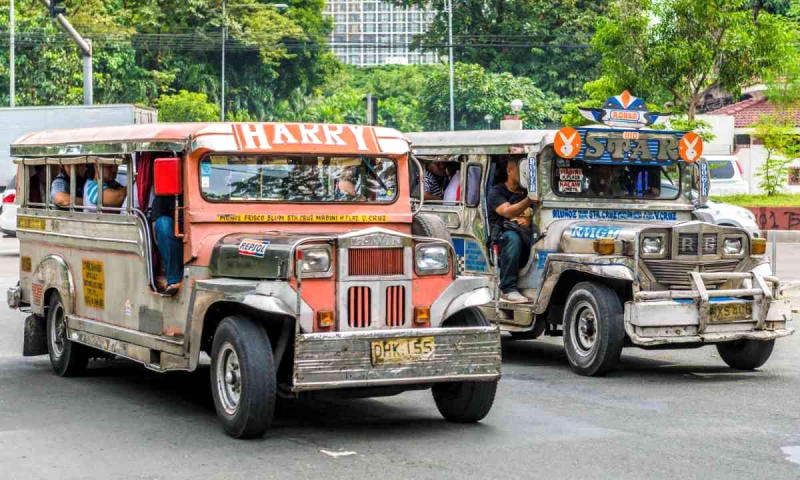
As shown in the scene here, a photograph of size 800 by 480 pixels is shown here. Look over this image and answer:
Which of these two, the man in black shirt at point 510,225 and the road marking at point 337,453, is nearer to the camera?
the road marking at point 337,453

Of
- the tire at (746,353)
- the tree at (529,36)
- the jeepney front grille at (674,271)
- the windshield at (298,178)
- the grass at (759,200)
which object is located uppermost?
the tree at (529,36)

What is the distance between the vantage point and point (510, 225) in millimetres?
12977

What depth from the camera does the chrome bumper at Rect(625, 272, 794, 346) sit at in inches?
455

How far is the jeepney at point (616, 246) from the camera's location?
1170cm

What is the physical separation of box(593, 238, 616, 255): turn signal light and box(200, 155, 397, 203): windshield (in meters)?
2.22

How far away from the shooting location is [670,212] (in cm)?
1355

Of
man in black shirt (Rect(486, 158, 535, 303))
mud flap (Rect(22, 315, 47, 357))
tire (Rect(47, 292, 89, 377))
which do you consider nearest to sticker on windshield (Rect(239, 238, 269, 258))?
tire (Rect(47, 292, 89, 377))

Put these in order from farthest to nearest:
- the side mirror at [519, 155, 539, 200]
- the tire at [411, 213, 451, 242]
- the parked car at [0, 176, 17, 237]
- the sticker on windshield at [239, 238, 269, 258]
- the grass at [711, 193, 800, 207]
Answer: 1. the grass at [711, 193, 800, 207]
2. the parked car at [0, 176, 17, 237]
3. the side mirror at [519, 155, 539, 200]
4. the tire at [411, 213, 451, 242]
5. the sticker on windshield at [239, 238, 269, 258]

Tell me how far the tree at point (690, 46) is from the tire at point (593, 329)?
21.3 m

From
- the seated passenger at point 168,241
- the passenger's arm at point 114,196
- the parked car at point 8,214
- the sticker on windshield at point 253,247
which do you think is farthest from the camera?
the parked car at point 8,214

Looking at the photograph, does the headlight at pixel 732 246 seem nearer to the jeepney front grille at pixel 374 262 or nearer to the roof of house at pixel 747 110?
the jeepney front grille at pixel 374 262

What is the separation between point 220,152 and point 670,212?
5.40 m

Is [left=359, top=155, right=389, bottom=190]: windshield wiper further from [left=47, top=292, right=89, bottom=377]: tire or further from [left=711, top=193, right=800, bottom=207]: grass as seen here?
[left=711, top=193, right=800, bottom=207]: grass

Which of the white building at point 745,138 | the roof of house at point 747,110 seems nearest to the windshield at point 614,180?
the white building at point 745,138
